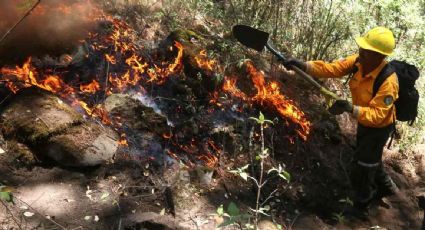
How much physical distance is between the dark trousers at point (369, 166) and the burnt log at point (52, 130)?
11.4 feet

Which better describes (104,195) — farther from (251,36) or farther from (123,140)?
(251,36)

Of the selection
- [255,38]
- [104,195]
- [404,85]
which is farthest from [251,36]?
[104,195]

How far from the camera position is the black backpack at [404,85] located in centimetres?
484

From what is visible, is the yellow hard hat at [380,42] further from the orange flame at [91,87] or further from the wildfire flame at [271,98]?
the orange flame at [91,87]

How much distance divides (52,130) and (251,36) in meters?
2.92

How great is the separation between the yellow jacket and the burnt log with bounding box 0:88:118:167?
3174 mm

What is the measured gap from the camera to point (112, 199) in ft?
14.7

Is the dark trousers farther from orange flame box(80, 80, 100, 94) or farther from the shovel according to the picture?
orange flame box(80, 80, 100, 94)

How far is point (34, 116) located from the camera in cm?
470

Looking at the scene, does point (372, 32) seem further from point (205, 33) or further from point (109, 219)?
point (109, 219)

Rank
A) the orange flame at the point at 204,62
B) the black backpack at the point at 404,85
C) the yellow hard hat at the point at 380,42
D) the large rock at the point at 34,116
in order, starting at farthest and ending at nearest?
the orange flame at the point at 204,62 → the black backpack at the point at 404,85 → the yellow hard hat at the point at 380,42 → the large rock at the point at 34,116

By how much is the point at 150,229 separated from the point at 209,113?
249cm

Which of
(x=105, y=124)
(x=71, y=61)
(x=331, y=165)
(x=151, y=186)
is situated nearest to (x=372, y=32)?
(x=331, y=165)

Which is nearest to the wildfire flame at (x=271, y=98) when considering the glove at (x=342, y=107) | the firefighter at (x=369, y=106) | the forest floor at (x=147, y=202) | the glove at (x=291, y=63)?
the forest floor at (x=147, y=202)
